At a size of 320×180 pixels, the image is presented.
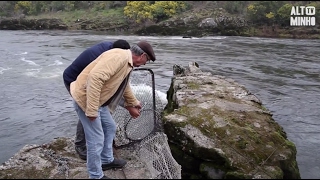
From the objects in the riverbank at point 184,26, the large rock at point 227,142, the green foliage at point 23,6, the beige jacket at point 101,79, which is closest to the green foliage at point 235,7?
the riverbank at point 184,26

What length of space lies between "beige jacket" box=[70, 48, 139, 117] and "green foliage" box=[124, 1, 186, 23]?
54298mm

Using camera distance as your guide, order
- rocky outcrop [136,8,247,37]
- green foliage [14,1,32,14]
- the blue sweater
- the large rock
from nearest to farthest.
Answer: the blue sweater < the large rock < rocky outcrop [136,8,247,37] < green foliage [14,1,32,14]

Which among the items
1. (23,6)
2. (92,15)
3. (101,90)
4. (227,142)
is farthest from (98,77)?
(23,6)

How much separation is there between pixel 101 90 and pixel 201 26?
44.8 meters

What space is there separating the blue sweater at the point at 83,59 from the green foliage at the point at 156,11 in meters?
53.8

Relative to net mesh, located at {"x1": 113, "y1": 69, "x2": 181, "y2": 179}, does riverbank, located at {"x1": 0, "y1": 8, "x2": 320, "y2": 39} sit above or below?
above

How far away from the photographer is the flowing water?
30.9ft

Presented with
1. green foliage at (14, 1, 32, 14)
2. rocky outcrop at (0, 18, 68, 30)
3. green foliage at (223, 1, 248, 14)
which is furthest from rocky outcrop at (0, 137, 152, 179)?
green foliage at (14, 1, 32, 14)

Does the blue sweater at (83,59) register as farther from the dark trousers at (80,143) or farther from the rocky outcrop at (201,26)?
the rocky outcrop at (201,26)

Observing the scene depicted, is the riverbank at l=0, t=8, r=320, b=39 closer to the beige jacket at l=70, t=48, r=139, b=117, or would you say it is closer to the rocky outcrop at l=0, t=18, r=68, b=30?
the rocky outcrop at l=0, t=18, r=68, b=30

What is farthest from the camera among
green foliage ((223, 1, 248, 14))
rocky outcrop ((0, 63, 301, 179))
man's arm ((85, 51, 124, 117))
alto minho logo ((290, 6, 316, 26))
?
green foliage ((223, 1, 248, 14))

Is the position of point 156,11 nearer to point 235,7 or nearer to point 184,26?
point 184,26

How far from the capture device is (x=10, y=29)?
164ft

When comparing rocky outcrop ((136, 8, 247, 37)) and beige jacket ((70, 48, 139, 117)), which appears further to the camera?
rocky outcrop ((136, 8, 247, 37))
